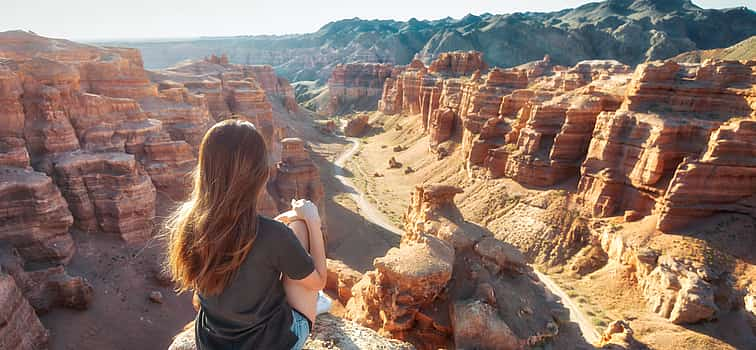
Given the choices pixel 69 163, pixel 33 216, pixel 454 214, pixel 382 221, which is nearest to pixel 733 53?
pixel 382 221

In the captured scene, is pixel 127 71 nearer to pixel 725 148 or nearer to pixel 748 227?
pixel 725 148

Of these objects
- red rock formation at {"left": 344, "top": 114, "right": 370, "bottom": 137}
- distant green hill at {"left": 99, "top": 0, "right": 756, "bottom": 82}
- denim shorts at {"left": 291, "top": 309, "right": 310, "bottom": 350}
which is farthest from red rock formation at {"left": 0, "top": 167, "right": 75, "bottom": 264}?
distant green hill at {"left": 99, "top": 0, "right": 756, "bottom": 82}

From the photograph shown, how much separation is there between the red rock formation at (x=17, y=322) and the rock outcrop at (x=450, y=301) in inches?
383

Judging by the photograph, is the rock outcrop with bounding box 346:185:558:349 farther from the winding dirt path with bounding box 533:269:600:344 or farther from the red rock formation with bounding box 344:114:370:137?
the red rock formation with bounding box 344:114:370:137

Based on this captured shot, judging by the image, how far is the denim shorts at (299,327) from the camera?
426cm

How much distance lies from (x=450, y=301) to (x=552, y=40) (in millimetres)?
128185

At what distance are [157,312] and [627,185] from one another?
27.0 meters

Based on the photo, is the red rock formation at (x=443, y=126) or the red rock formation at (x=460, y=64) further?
the red rock formation at (x=460, y=64)

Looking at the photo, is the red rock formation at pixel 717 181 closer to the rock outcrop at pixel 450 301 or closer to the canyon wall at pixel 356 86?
the rock outcrop at pixel 450 301

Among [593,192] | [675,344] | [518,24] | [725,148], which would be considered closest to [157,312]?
[675,344]

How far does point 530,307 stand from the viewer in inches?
508

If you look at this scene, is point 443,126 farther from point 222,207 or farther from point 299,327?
point 222,207

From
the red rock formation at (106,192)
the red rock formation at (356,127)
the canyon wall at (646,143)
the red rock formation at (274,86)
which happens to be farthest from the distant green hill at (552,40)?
the red rock formation at (106,192)

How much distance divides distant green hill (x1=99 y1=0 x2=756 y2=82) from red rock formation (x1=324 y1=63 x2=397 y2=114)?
1539 inches
